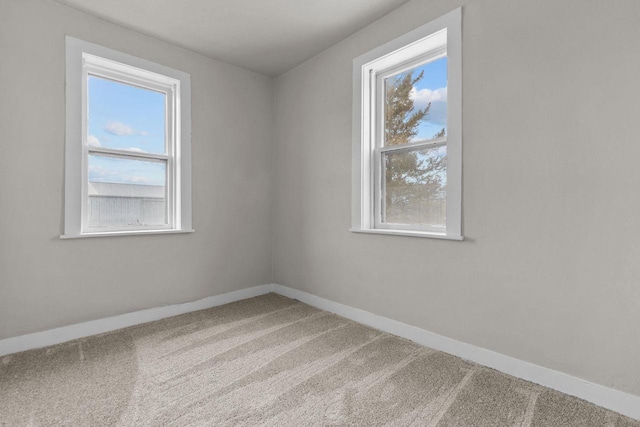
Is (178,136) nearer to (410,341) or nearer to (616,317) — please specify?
(410,341)

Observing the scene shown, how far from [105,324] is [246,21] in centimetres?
267

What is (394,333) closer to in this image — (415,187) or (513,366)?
(513,366)

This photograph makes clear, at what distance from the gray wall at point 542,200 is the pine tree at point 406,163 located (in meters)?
0.28

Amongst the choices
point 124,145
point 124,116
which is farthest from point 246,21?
point 124,145

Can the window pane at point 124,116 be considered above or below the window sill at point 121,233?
above

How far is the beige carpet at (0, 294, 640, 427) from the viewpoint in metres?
1.51

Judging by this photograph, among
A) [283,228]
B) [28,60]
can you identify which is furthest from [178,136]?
[283,228]

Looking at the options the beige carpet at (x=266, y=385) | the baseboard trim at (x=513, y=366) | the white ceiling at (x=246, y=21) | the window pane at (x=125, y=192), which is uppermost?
the white ceiling at (x=246, y=21)

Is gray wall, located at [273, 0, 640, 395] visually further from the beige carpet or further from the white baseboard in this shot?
the beige carpet

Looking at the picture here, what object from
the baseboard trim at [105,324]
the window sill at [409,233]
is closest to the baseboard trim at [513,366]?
the window sill at [409,233]

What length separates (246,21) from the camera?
2543 millimetres

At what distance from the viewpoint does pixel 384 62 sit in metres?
2.59

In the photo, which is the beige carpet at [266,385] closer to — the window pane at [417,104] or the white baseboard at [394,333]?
the white baseboard at [394,333]

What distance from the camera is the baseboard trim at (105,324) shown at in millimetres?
2191
